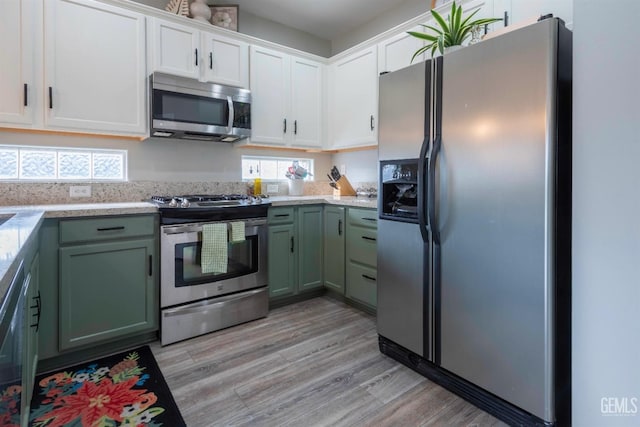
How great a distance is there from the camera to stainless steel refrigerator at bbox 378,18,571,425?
140 centimetres

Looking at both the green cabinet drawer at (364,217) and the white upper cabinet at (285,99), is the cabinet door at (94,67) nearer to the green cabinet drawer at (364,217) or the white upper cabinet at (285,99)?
the white upper cabinet at (285,99)

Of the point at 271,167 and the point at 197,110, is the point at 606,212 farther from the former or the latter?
the point at 271,167

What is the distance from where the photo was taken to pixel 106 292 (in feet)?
6.91

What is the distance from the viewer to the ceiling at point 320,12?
3.17 meters

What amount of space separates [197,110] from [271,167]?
1.06 meters

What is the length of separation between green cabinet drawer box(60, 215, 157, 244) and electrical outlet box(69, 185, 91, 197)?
2.03 feet

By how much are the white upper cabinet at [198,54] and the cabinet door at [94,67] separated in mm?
118

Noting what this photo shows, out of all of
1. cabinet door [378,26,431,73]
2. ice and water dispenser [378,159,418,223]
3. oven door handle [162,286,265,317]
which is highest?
cabinet door [378,26,431,73]

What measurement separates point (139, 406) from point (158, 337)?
0.75 meters

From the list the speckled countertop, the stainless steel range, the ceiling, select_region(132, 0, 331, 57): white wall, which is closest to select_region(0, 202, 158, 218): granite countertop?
the speckled countertop

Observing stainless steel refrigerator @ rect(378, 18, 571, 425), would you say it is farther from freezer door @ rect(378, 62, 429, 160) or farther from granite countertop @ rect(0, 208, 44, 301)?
granite countertop @ rect(0, 208, 44, 301)

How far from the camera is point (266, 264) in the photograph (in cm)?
278

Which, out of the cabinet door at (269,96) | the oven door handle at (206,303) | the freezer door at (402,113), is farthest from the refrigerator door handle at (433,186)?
the cabinet door at (269,96)

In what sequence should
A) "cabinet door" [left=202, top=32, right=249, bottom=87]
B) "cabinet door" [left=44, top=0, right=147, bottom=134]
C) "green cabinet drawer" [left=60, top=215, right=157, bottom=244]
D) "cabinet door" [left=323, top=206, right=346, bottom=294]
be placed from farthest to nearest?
"cabinet door" [left=323, top=206, right=346, bottom=294], "cabinet door" [left=202, top=32, right=249, bottom=87], "cabinet door" [left=44, top=0, right=147, bottom=134], "green cabinet drawer" [left=60, top=215, right=157, bottom=244]
